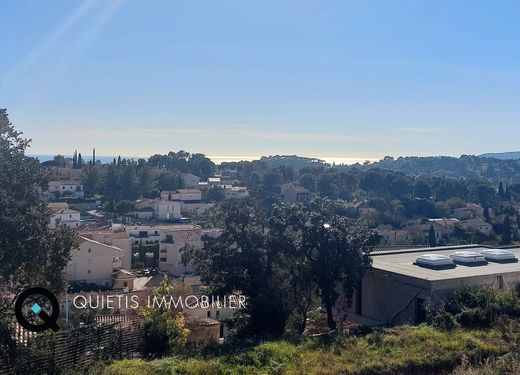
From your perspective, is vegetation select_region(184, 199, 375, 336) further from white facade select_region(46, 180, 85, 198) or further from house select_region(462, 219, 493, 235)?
white facade select_region(46, 180, 85, 198)

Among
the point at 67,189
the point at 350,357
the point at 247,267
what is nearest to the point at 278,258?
the point at 247,267

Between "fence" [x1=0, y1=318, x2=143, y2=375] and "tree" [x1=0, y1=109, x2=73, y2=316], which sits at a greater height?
"tree" [x1=0, y1=109, x2=73, y2=316]

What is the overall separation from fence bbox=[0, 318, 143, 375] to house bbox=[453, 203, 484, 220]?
60613mm

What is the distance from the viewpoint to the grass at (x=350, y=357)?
30.2 feet

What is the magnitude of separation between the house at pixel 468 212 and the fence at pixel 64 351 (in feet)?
199

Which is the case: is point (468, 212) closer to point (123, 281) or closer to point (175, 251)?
point (175, 251)

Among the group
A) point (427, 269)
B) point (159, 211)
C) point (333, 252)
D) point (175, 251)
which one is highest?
point (333, 252)

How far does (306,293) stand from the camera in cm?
1462

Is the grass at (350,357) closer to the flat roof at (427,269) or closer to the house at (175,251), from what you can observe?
the flat roof at (427,269)

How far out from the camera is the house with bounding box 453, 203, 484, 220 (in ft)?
214

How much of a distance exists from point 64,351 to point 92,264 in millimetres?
20803

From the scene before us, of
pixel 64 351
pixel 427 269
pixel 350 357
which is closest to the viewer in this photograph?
pixel 64 351

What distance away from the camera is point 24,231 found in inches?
408

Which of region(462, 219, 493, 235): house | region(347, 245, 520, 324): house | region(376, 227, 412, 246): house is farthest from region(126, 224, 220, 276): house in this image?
region(462, 219, 493, 235): house
